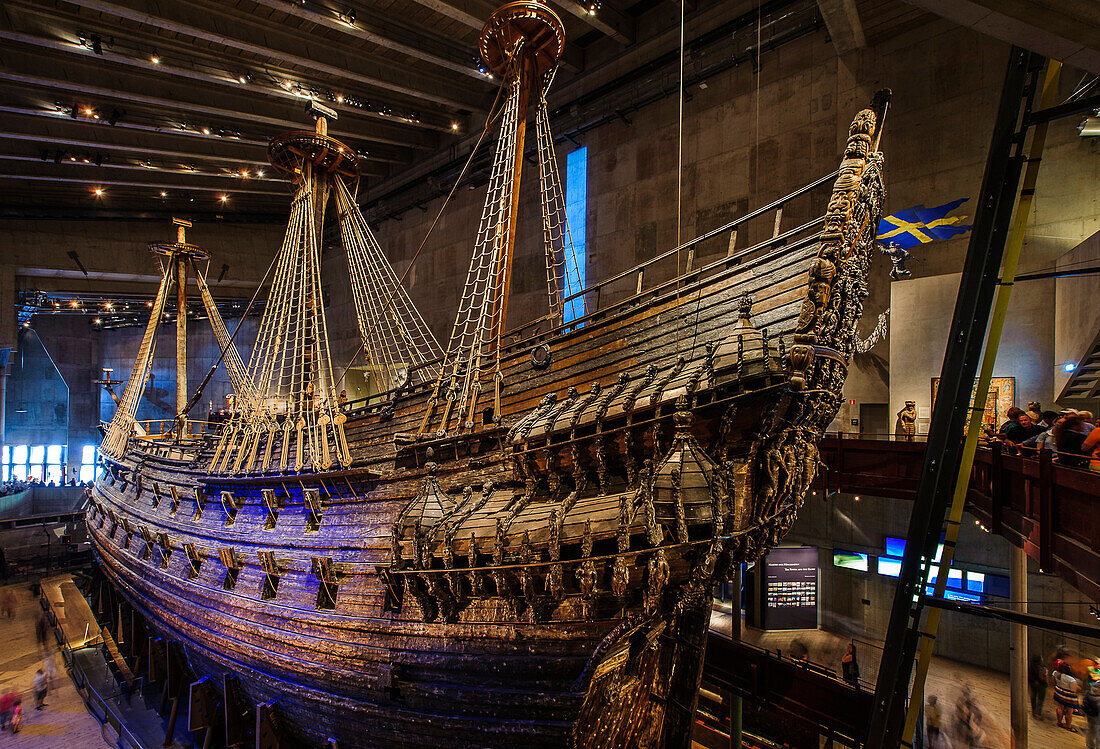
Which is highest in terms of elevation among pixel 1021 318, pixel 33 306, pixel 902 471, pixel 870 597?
pixel 33 306

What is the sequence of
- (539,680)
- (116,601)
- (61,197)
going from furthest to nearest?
1. (61,197)
2. (116,601)
3. (539,680)

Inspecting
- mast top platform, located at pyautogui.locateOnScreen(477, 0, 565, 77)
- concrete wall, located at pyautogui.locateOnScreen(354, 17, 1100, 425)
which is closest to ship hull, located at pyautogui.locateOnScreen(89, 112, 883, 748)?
mast top platform, located at pyautogui.locateOnScreen(477, 0, 565, 77)

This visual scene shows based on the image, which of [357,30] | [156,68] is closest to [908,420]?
[357,30]

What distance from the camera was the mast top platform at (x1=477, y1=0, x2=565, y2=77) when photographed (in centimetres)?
486

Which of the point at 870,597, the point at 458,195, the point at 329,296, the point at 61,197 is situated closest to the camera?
the point at 870,597

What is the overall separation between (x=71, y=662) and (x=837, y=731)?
972cm

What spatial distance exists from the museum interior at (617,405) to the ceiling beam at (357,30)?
6cm

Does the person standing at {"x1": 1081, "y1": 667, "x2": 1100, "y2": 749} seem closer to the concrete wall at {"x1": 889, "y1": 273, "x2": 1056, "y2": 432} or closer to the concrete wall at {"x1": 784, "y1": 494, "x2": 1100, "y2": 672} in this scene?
the concrete wall at {"x1": 784, "y1": 494, "x2": 1100, "y2": 672}

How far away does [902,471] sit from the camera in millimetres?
5832

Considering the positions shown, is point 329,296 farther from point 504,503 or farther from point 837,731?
point 837,731

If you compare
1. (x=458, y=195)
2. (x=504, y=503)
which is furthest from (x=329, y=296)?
(x=504, y=503)

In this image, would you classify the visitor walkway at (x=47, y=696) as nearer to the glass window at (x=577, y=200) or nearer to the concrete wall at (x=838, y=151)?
the glass window at (x=577, y=200)

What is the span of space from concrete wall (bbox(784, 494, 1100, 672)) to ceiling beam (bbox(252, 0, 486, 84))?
28.9 ft

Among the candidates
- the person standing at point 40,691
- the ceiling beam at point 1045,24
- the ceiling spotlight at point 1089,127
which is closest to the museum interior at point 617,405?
the ceiling beam at point 1045,24
